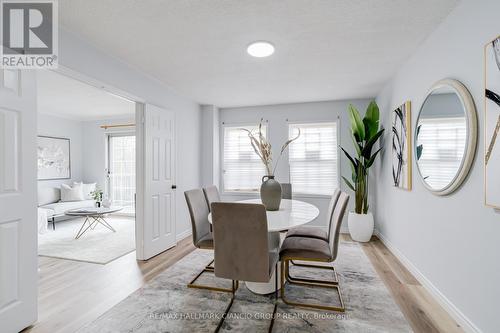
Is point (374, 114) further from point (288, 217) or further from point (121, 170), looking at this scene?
point (121, 170)

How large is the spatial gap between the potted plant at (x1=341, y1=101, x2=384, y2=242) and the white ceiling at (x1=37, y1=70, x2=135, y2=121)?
3.82m

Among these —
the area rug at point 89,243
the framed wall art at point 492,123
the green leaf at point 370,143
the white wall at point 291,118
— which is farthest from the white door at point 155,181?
the framed wall art at point 492,123

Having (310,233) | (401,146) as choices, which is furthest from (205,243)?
(401,146)

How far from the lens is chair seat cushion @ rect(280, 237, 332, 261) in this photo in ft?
6.78

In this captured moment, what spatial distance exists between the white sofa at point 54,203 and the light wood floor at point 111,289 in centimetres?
204

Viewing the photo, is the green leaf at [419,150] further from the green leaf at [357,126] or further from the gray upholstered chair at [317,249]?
the green leaf at [357,126]

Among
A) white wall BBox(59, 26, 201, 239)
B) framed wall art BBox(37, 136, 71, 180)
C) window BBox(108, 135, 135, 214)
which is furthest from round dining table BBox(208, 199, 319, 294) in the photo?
framed wall art BBox(37, 136, 71, 180)

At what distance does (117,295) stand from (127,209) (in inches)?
163

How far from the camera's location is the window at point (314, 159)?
4.56m

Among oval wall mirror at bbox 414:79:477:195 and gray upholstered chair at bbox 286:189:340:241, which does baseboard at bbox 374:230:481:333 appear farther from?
gray upholstered chair at bbox 286:189:340:241

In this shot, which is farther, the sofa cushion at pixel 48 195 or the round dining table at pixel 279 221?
the sofa cushion at pixel 48 195

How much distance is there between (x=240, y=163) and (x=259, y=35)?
3.03 meters

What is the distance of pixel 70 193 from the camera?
215 inches

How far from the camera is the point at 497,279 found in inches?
58.2
